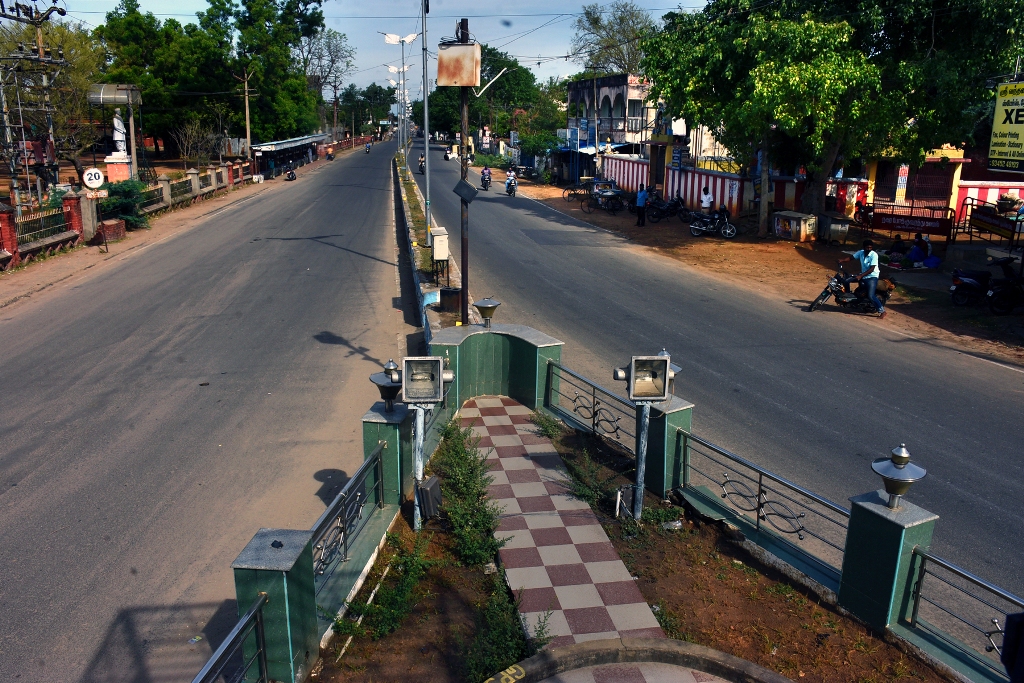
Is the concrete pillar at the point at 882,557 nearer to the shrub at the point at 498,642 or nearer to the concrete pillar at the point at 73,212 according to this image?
the shrub at the point at 498,642

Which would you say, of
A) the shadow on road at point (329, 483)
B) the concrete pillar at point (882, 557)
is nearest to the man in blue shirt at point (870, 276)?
the concrete pillar at point (882, 557)

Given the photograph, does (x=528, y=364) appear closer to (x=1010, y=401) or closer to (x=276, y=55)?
(x=1010, y=401)

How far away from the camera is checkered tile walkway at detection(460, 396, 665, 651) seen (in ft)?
18.1

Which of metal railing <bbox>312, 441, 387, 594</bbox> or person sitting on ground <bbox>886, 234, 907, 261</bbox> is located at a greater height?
person sitting on ground <bbox>886, 234, 907, 261</bbox>

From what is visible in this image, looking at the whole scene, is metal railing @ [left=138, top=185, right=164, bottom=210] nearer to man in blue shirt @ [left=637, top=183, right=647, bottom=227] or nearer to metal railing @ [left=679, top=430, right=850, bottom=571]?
man in blue shirt @ [left=637, top=183, right=647, bottom=227]

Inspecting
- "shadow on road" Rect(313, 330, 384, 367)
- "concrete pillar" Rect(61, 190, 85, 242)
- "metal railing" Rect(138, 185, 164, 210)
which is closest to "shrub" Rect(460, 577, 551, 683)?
"shadow on road" Rect(313, 330, 384, 367)

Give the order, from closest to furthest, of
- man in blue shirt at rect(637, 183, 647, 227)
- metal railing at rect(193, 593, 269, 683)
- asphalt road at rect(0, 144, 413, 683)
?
metal railing at rect(193, 593, 269, 683), asphalt road at rect(0, 144, 413, 683), man in blue shirt at rect(637, 183, 647, 227)

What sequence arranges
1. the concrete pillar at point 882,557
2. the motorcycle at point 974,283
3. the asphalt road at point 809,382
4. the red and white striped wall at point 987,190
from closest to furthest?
1. the concrete pillar at point 882,557
2. the asphalt road at point 809,382
3. the motorcycle at point 974,283
4. the red and white striped wall at point 987,190

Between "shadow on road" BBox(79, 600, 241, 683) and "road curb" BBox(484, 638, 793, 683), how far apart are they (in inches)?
78.9

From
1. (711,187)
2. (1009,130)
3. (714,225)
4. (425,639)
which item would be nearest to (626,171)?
(711,187)

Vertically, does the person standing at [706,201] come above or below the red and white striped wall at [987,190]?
below

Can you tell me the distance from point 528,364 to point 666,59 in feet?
56.7

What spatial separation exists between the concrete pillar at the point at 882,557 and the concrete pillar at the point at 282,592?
3.68 metres

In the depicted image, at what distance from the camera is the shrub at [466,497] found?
654 centimetres
